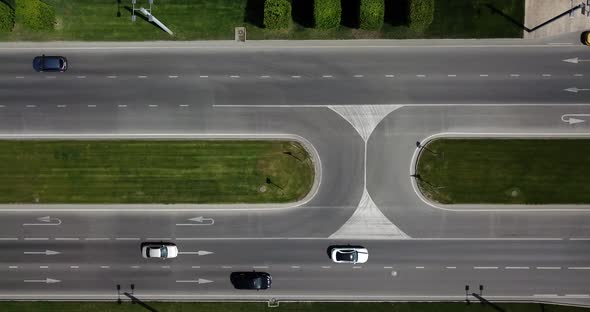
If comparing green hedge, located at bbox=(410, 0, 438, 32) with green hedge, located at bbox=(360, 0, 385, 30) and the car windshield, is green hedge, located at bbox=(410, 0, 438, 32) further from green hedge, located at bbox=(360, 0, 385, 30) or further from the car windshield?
the car windshield

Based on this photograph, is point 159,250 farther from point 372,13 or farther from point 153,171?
point 372,13

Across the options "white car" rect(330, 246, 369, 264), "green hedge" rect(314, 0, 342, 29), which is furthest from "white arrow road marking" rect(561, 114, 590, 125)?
"green hedge" rect(314, 0, 342, 29)

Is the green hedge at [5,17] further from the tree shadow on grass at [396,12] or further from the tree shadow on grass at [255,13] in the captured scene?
the tree shadow on grass at [396,12]

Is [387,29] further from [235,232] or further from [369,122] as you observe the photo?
[235,232]

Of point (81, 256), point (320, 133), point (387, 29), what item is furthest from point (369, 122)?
point (81, 256)

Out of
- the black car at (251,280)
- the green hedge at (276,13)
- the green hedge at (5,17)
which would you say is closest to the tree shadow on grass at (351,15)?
the green hedge at (276,13)

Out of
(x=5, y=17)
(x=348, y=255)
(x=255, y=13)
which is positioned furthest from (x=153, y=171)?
(x=348, y=255)
